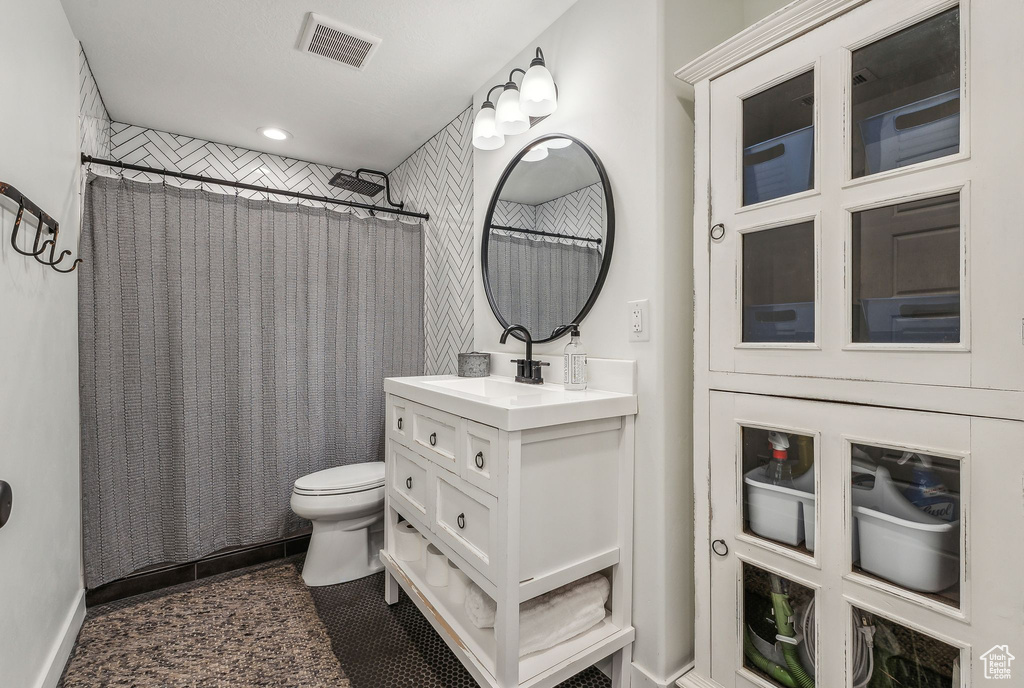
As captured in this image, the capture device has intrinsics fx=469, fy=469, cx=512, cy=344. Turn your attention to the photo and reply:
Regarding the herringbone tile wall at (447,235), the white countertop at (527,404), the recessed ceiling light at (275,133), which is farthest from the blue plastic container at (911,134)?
the recessed ceiling light at (275,133)

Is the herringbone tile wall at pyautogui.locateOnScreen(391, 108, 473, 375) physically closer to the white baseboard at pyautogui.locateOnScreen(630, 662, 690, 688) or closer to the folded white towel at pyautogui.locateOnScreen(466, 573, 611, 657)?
the folded white towel at pyautogui.locateOnScreen(466, 573, 611, 657)

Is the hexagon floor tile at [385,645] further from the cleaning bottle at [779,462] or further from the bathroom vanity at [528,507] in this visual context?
the cleaning bottle at [779,462]

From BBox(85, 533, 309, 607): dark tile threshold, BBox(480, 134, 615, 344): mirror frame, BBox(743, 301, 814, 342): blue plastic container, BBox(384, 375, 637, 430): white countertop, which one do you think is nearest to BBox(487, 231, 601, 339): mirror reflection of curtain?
BBox(480, 134, 615, 344): mirror frame

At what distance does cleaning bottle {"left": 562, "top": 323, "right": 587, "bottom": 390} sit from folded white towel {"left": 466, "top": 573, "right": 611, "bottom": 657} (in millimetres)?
622

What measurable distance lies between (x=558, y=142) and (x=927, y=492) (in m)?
1.48

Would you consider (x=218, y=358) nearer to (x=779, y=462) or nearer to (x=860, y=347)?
(x=779, y=462)

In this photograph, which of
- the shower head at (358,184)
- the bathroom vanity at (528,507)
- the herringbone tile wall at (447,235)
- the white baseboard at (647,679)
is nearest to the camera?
the bathroom vanity at (528,507)

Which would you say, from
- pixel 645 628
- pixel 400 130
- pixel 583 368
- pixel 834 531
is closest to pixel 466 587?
pixel 645 628

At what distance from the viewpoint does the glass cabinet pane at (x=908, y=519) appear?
904 mm

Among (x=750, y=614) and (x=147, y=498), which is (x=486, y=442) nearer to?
(x=750, y=614)

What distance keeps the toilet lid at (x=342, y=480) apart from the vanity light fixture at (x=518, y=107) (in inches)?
63.1

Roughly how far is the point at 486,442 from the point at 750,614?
827mm

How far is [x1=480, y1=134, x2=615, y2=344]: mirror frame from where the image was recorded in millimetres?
1542

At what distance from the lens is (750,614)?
1.23m
